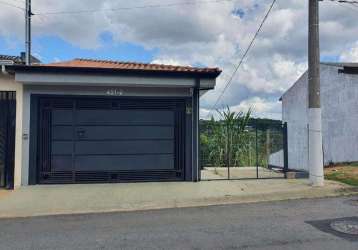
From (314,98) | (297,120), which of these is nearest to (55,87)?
(314,98)

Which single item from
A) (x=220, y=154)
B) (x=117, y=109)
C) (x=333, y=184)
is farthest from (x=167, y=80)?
(x=220, y=154)

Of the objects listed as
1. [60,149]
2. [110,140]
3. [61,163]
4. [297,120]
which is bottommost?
[61,163]

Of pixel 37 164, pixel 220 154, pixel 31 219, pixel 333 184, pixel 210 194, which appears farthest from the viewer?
pixel 220 154

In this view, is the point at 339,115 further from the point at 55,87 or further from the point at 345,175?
the point at 55,87

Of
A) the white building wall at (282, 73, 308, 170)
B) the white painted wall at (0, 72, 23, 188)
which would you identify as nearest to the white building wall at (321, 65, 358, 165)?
the white building wall at (282, 73, 308, 170)

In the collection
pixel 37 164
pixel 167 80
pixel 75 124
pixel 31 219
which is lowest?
pixel 31 219

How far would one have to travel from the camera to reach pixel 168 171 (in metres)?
12.7

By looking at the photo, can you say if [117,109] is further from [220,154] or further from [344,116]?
[344,116]

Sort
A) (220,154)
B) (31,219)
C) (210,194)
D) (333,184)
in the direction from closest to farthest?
1. (31,219)
2. (210,194)
3. (333,184)
4. (220,154)

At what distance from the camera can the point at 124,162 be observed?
12.6 metres

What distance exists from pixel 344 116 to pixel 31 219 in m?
15.1

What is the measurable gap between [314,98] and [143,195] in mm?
5220

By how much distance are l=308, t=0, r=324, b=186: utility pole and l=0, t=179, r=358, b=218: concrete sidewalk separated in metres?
0.62

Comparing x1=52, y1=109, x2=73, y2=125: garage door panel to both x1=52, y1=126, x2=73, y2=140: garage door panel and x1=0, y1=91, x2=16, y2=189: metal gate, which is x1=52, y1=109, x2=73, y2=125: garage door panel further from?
x1=0, y1=91, x2=16, y2=189: metal gate
